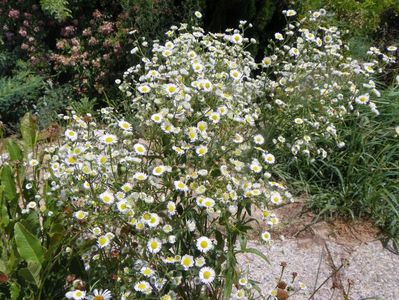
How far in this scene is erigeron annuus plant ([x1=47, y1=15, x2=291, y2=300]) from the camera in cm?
205

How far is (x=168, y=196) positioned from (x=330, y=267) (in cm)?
148

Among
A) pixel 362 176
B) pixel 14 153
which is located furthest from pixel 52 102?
pixel 362 176

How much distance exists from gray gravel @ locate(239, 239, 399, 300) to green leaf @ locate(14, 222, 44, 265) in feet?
4.43

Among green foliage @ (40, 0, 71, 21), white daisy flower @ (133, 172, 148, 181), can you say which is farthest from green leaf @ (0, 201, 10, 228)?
green foliage @ (40, 0, 71, 21)

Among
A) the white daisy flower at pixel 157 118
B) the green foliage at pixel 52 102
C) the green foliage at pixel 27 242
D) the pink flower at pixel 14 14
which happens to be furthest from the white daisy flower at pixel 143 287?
the pink flower at pixel 14 14

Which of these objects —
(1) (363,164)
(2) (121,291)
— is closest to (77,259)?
(2) (121,291)

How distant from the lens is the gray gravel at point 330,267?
3033 millimetres

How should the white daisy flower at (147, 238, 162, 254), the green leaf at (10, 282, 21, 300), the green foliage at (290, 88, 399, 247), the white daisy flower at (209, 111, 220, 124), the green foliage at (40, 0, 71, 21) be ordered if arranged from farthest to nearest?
the green foliage at (40, 0, 71, 21), the green foliage at (290, 88, 399, 247), the white daisy flower at (209, 111, 220, 124), the green leaf at (10, 282, 21, 300), the white daisy flower at (147, 238, 162, 254)

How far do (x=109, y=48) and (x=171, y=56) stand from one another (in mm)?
2432

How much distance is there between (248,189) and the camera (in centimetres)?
209

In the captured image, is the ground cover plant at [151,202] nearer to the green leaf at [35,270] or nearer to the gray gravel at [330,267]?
the green leaf at [35,270]

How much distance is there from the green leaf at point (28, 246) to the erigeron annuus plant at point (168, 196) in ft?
0.56

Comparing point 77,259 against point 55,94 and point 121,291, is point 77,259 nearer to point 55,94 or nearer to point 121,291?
point 121,291

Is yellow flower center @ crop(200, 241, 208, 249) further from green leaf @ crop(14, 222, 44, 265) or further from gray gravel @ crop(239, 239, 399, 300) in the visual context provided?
gray gravel @ crop(239, 239, 399, 300)
